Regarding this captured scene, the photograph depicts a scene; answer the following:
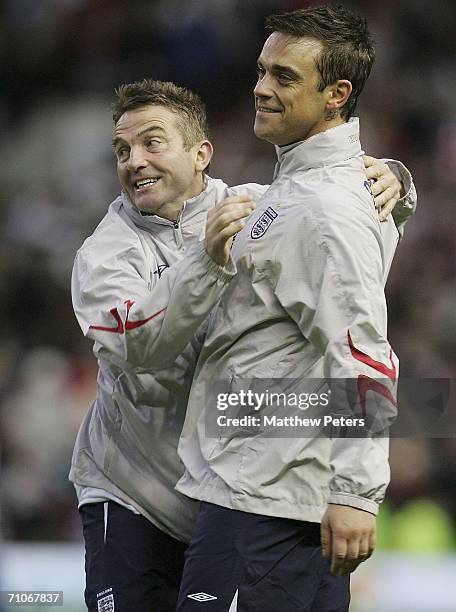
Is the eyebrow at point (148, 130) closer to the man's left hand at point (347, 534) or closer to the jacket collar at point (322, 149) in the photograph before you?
the jacket collar at point (322, 149)

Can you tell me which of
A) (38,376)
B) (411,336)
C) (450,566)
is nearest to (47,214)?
(38,376)

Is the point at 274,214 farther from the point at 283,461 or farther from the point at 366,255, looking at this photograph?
the point at 283,461

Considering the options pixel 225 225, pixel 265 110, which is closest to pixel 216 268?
pixel 225 225

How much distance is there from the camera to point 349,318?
2682 mm

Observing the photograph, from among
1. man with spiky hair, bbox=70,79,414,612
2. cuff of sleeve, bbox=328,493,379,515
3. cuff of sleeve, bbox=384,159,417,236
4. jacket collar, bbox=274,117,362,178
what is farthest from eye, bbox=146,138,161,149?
cuff of sleeve, bbox=328,493,379,515

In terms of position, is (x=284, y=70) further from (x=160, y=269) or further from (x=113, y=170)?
(x=113, y=170)

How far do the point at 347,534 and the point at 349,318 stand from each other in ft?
1.52

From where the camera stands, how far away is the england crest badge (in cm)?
289

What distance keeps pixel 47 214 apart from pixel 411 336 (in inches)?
126

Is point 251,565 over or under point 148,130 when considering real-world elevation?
under

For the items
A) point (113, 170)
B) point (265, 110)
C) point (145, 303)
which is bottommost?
point (145, 303)

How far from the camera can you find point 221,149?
28.9 ft

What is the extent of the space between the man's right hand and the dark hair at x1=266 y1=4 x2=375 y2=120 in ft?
1.31

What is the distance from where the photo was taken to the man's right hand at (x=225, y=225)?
280 cm
